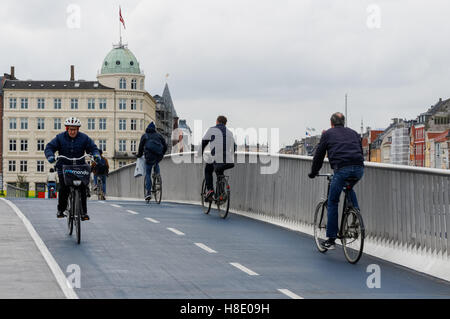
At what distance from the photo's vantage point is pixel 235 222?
16141 mm

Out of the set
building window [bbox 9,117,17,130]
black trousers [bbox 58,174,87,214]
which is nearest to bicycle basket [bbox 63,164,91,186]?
black trousers [bbox 58,174,87,214]

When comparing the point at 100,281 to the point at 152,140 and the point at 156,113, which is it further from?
the point at 156,113

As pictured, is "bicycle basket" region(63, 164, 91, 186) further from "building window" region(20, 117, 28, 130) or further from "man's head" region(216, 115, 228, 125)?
"building window" region(20, 117, 28, 130)

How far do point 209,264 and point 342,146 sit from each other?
7.58 ft

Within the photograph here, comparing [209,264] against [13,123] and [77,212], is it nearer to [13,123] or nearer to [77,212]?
[77,212]

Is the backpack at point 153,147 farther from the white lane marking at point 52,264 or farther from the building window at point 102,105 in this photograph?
the building window at point 102,105

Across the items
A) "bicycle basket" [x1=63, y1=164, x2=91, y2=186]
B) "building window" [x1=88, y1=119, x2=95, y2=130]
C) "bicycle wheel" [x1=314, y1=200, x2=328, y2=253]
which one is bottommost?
"bicycle wheel" [x1=314, y1=200, x2=328, y2=253]

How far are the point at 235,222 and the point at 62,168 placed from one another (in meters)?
4.91

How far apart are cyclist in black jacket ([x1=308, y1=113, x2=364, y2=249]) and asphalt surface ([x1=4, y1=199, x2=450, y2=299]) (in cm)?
77

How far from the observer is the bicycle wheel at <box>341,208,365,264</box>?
1025 centimetres

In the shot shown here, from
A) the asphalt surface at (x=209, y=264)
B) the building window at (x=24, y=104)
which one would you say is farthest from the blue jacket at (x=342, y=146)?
the building window at (x=24, y=104)

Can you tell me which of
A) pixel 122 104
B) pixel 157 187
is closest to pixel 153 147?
pixel 157 187

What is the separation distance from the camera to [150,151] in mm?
20797
